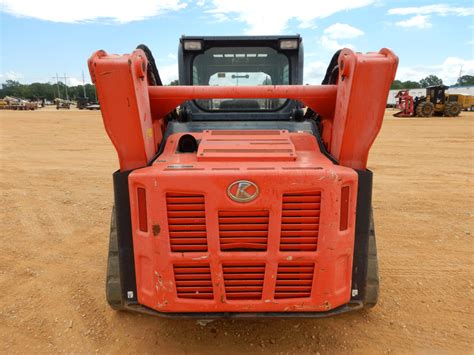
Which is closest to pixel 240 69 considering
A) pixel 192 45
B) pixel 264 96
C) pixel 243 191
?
pixel 192 45

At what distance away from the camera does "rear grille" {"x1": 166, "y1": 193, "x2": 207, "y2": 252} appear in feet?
7.09

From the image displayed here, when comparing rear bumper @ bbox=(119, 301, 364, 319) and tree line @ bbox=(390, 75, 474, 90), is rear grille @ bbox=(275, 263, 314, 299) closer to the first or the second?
rear bumper @ bbox=(119, 301, 364, 319)

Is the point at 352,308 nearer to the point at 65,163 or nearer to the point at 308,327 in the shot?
the point at 308,327

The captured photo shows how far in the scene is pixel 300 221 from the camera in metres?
2.19

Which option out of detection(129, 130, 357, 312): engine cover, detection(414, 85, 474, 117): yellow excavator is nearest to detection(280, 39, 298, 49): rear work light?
detection(129, 130, 357, 312): engine cover

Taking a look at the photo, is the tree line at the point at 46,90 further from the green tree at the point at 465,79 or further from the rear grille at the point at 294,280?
the rear grille at the point at 294,280

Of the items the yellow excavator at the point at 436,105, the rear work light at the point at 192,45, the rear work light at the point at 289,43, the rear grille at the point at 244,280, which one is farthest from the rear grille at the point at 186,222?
the yellow excavator at the point at 436,105

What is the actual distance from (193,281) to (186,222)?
0.37 metres

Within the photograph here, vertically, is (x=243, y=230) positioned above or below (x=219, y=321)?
above

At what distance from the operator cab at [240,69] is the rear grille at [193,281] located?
1.56m

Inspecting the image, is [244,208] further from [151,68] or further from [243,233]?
[151,68]

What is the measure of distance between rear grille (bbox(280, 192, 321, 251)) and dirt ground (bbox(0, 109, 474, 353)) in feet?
2.90

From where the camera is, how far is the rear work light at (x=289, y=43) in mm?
3545

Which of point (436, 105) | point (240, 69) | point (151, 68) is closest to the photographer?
point (151, 68)
